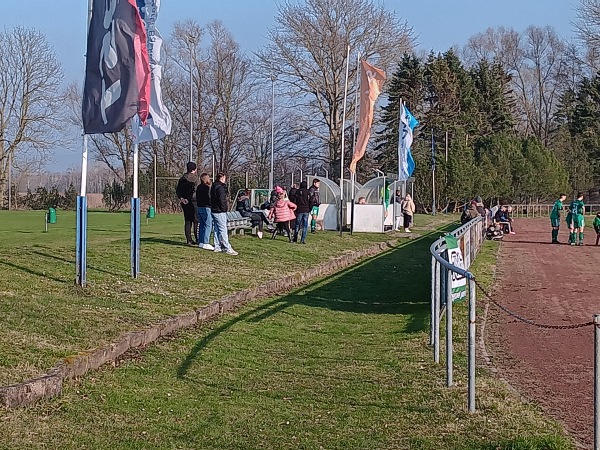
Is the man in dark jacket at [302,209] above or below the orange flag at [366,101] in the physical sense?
below

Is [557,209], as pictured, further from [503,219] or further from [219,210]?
[219,210]

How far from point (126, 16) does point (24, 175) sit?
5695cm

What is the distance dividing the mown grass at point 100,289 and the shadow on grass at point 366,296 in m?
0.80

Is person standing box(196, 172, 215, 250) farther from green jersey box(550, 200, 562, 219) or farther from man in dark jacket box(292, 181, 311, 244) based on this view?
green jersey box(550, 200, 562, 219)

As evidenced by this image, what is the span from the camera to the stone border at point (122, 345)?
23.7 feet

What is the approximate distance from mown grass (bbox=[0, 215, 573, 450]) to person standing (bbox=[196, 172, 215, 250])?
6.15 meters

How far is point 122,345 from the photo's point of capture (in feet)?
31.6

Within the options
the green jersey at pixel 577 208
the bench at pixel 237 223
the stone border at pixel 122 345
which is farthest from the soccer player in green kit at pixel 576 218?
the stone border at pixel 122 345

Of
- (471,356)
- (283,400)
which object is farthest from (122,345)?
(471,356)

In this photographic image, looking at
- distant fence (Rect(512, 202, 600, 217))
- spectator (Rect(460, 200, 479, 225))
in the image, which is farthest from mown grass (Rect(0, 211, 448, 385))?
distant fence (Rect(512, 202, 600, 217))

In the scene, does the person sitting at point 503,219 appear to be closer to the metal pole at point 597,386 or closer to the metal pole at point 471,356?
the metal pole at point 471,356

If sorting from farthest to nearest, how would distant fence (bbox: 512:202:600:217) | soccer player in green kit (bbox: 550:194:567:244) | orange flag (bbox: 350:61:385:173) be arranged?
distant fence (bbox: 512:202:600:217) → soccer player in green kit (bbox: 550:194:567:244) → orange flag (bbox: 350:61:385:173)

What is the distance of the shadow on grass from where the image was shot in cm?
1282

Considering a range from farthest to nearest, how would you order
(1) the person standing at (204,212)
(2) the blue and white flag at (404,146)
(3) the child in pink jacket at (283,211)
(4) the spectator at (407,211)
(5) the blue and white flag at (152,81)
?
(4) the spectator at (407,211)
(2) the blue and white flag at (404,146)
(3) the child in pink jacket at (283,211)
(1) the person standing at (204,212)
(5) the blue and white flag at (152,81)
